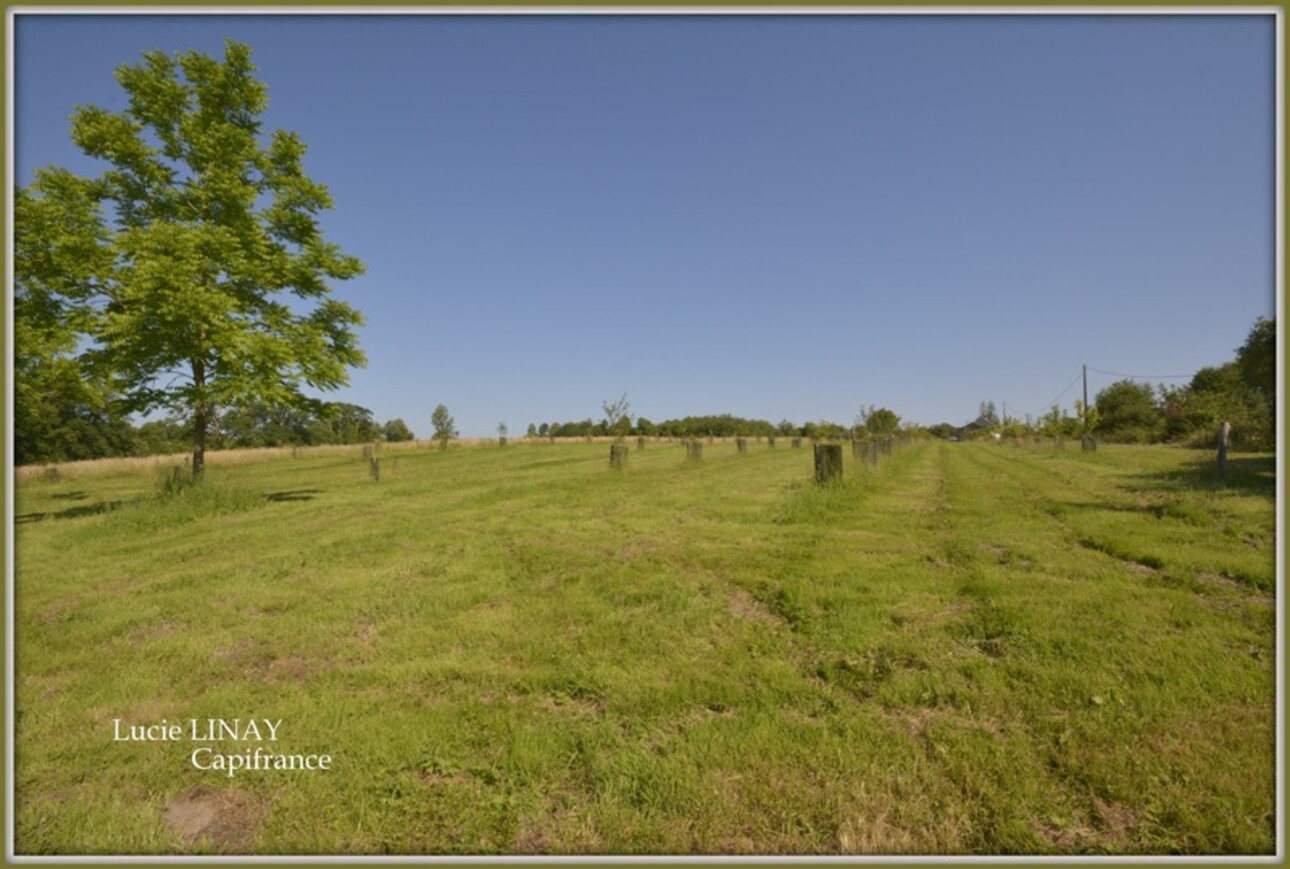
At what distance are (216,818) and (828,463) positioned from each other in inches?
551

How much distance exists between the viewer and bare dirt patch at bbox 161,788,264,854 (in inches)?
98.2

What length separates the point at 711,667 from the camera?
13.3ft

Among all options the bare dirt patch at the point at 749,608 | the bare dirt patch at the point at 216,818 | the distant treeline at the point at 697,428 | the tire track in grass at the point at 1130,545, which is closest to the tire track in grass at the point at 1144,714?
the tire track in grass at the point at 1130,545

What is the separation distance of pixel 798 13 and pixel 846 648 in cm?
499

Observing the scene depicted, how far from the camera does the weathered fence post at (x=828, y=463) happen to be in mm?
14578

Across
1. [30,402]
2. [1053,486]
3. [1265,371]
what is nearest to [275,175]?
[30,402]

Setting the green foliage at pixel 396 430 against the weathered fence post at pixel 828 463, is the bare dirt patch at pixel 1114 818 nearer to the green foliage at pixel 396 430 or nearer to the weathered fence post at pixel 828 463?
the weathered fence post at pixel 828 463

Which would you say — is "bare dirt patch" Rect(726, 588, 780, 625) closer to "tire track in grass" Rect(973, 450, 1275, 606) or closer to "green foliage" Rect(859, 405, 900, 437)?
"tire track in grass" Rect(973, 450, 1275, 606)

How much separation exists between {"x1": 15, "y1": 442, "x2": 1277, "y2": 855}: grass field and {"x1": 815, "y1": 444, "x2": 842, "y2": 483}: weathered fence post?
6186 millimetres

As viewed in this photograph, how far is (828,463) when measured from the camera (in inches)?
579

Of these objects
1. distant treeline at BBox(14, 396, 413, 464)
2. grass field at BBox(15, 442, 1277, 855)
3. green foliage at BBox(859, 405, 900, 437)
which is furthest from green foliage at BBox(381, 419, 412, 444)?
Result: grass field at BBox(15, 442, 1277, 855)

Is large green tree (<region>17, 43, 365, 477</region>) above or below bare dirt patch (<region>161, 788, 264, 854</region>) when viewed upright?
above

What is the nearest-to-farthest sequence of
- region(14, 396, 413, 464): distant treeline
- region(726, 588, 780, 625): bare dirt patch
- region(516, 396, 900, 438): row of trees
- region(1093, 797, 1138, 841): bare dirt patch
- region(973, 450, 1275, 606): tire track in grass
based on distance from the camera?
region(1093, 797, 1138, 841): bare dirt patch
region(726, 588, 780, 625): bare dirt patch
region(973, 450, 1275, 606): tire track in grass
region(14, 396, 413, 464): distant treeline
region(516, 396, 900, 438): row of trees

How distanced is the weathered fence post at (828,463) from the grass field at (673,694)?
6.19 metres
